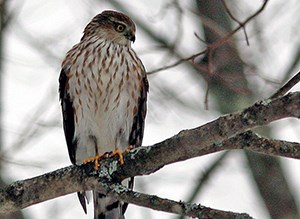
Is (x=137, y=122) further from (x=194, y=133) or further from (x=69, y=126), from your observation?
(x=194, y=133)

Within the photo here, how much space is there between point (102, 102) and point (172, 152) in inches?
88.2

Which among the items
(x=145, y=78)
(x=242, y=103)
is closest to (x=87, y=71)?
(x=145, y=78)

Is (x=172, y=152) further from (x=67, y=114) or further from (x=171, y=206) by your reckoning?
(x=67, y=114)

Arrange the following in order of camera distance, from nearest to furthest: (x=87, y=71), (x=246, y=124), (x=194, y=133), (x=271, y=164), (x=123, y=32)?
1. (x=246, y=124)
2. (x=194, y=133)
3. (x=87, y=71)
4. (x=123, y=32)
5. (x=271, y=164)

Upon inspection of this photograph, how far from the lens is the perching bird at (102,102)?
6.55 m

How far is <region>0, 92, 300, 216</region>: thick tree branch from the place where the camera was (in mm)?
3871

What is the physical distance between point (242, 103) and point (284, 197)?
3.93ft

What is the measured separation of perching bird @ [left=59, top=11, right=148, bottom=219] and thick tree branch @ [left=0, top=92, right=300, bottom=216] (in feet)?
4.70

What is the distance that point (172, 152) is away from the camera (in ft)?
14.4

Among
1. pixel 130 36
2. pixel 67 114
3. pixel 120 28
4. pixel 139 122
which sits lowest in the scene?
pixel 139 122

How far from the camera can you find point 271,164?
805cm

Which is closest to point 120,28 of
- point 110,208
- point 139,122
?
point 139,122

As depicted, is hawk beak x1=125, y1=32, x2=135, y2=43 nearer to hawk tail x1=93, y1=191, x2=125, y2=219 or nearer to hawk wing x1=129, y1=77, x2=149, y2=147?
hawk wing x1=129, y1=77, x2=149, y2=147

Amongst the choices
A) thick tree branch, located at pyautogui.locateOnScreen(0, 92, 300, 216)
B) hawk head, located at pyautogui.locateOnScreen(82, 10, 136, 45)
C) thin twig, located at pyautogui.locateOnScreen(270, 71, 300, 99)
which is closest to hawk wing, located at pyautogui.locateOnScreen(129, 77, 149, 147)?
hawk head, located at pyautogui.locateOnScreen(82, 10, 136, 45)
